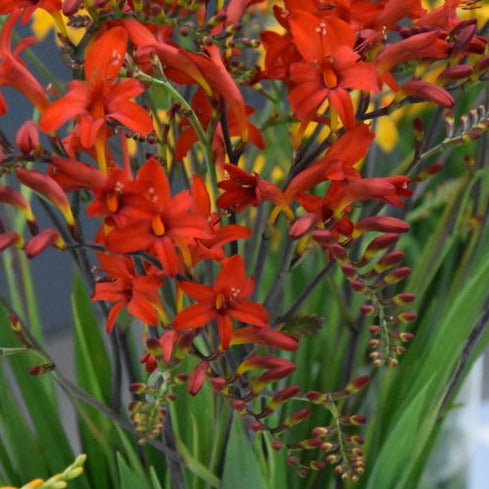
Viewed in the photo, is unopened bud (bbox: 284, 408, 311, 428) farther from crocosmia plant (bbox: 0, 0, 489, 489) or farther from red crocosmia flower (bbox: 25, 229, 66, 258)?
red crocosmia flower (bbox: 25, 229, 66, 258)

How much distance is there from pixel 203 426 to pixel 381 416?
0.31ft

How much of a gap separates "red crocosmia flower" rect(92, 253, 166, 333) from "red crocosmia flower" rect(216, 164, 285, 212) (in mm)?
34

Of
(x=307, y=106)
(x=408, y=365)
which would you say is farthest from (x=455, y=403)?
(x=307, y=106)

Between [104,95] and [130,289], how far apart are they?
66mm

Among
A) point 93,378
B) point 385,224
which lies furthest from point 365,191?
point 93,378

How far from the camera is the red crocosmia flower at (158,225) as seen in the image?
0.90ft

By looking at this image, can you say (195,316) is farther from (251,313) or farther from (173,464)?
(173,464)

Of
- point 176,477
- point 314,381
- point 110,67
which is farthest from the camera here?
point 314,381

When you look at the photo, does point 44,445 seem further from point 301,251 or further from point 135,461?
point 301,251

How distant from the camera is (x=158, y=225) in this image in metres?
0.28

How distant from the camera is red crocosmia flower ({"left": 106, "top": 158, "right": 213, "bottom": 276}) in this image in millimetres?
275

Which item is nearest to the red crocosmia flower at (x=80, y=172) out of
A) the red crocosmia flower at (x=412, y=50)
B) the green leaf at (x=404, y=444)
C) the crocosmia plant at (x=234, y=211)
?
the crocosmia plant at (x=234, y=211)

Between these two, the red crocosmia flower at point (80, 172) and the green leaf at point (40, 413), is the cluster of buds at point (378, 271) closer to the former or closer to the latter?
the red crocosmia flower at point (80, 172)

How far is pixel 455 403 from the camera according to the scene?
1.56 feet
